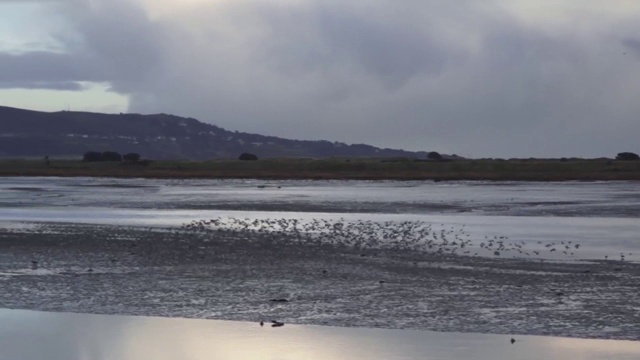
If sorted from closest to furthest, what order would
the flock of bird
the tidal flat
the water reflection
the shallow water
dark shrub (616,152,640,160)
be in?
the water reflection
the tidal flat
the flock of bird
the shallow water
dark shrub (616,152,640,160)

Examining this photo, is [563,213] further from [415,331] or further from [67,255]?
[415,331]

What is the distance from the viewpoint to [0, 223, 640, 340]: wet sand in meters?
15.4

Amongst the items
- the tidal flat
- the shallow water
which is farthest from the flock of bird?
the shallow water

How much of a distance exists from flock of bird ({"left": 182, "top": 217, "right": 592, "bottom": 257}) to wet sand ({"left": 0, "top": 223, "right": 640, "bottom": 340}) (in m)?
1.24

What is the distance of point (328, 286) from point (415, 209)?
22.4 m

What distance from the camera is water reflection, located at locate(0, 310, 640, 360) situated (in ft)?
42.9

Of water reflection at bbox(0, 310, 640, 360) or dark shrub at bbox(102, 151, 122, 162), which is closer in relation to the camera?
water reflection at bbox(0, 310, 640, 360)

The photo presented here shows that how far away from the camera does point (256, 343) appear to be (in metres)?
13.8

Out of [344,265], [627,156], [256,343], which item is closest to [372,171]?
[627,156]

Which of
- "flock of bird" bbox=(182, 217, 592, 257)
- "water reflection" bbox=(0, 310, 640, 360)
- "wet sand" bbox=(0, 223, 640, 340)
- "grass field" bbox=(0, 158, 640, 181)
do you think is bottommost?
"water reflection" bbox=(0, 310, 640, 360)

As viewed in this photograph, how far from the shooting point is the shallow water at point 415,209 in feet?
94.6

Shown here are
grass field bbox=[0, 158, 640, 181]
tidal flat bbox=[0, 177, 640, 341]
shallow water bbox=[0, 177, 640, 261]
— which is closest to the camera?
tidal flat bbox=[0, 177, 640, 341]

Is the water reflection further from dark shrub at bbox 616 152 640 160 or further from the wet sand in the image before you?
dark shrub at bbox 616 152 640 160

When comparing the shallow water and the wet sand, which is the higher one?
the shallow water
